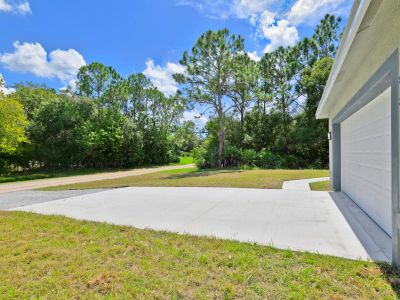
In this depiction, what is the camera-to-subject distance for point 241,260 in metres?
2.73

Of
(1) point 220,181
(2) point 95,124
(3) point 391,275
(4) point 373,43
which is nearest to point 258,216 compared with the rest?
(3) point 391,275

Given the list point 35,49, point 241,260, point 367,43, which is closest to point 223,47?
point 367,43

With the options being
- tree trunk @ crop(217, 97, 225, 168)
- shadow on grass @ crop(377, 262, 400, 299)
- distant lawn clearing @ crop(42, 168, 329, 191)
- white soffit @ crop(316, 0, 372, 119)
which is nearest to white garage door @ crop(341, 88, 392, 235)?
white soffit @ crop(316, 0, 372, 119)

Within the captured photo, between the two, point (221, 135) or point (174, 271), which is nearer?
point (174, 271)

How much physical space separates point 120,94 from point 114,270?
23.0m

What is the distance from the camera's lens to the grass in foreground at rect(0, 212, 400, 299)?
218 cm

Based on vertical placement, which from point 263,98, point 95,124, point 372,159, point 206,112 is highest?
point 263,98

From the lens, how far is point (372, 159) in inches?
155

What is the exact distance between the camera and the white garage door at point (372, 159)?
10.9 ft

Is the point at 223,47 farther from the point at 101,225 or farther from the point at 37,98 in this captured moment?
the point at 37,98

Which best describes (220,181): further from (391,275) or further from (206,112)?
(206,112)

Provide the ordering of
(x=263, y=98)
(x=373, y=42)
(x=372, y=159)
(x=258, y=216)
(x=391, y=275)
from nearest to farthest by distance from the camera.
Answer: (x=391, y=275) < (x=373, y=42) < (x=372, y=159) < (x=258, y=216) < (x=263, y=98)

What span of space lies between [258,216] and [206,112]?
47.7 feet

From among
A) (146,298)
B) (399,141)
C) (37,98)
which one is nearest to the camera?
(146,298)
